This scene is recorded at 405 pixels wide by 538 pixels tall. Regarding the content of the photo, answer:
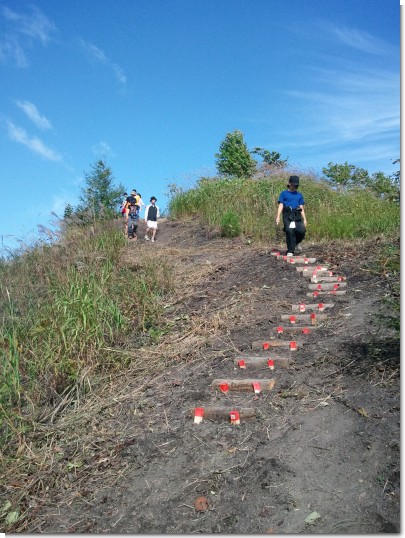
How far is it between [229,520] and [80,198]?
8.14 metres

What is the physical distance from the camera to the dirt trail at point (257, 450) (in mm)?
3127

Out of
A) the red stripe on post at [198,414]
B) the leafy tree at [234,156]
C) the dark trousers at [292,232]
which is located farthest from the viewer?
the leafy tree at [234,156]

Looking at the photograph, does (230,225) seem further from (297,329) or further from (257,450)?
(257,450)

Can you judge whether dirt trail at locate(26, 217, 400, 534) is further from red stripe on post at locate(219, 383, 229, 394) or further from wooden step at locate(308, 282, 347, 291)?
wooden step at locate(308, 282, 347, 291)

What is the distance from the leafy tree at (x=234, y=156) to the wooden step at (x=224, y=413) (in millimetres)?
24338

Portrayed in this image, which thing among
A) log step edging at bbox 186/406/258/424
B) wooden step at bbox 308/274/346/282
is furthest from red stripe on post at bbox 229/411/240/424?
wooden step at bbox 308/274/346/282

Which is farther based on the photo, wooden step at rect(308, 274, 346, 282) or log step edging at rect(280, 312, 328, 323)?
wooden step at rect(308, 274, 346, 282)

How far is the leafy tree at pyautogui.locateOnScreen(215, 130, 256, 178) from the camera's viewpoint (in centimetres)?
2842

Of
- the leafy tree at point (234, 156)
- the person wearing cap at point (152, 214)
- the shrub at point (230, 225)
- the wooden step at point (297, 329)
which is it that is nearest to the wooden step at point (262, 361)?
the wooden step at point (297, 329)

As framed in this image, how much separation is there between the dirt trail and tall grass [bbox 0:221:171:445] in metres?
0.68

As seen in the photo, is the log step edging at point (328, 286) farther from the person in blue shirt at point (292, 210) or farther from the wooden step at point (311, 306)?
the person in blue shirt at point (292, 210)

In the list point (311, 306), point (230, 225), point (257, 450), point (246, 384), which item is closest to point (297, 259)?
point (311, 306)

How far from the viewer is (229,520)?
3.14 meters

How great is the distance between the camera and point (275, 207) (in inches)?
582
